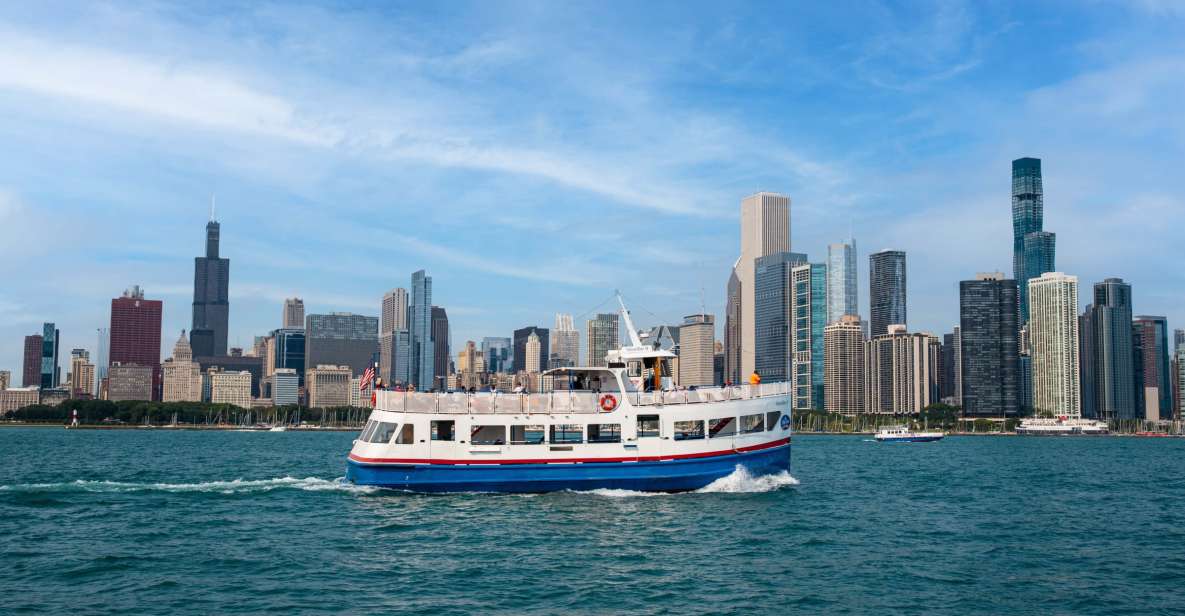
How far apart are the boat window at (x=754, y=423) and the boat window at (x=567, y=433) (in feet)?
21.3

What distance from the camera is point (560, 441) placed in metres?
37.1

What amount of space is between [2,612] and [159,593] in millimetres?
3047

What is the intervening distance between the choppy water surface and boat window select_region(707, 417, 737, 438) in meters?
2.09

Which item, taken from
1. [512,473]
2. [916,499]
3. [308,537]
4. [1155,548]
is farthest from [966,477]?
[308,537]

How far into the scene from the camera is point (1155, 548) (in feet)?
94.6

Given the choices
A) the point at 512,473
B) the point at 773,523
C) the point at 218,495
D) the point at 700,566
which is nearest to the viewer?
the point at 700,566

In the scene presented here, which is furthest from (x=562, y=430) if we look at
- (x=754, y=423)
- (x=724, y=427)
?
(x=754, y=423)

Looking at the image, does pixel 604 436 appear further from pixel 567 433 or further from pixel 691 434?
pixel 691 434

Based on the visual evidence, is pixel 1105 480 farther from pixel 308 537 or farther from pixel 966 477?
pixel 308 537

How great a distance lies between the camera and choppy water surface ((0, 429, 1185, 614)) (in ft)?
70.3

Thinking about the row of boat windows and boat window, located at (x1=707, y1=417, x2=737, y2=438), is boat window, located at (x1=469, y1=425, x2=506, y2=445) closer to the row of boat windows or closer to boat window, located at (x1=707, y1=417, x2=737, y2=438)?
the row of boat windows

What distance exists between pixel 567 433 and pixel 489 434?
3476 millimetres

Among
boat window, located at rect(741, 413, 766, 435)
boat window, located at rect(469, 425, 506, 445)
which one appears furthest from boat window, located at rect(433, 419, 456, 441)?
boat window, located at rect(741, 413, 766, 435)

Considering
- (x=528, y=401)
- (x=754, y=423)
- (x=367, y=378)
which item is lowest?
(x=754, y=423)
